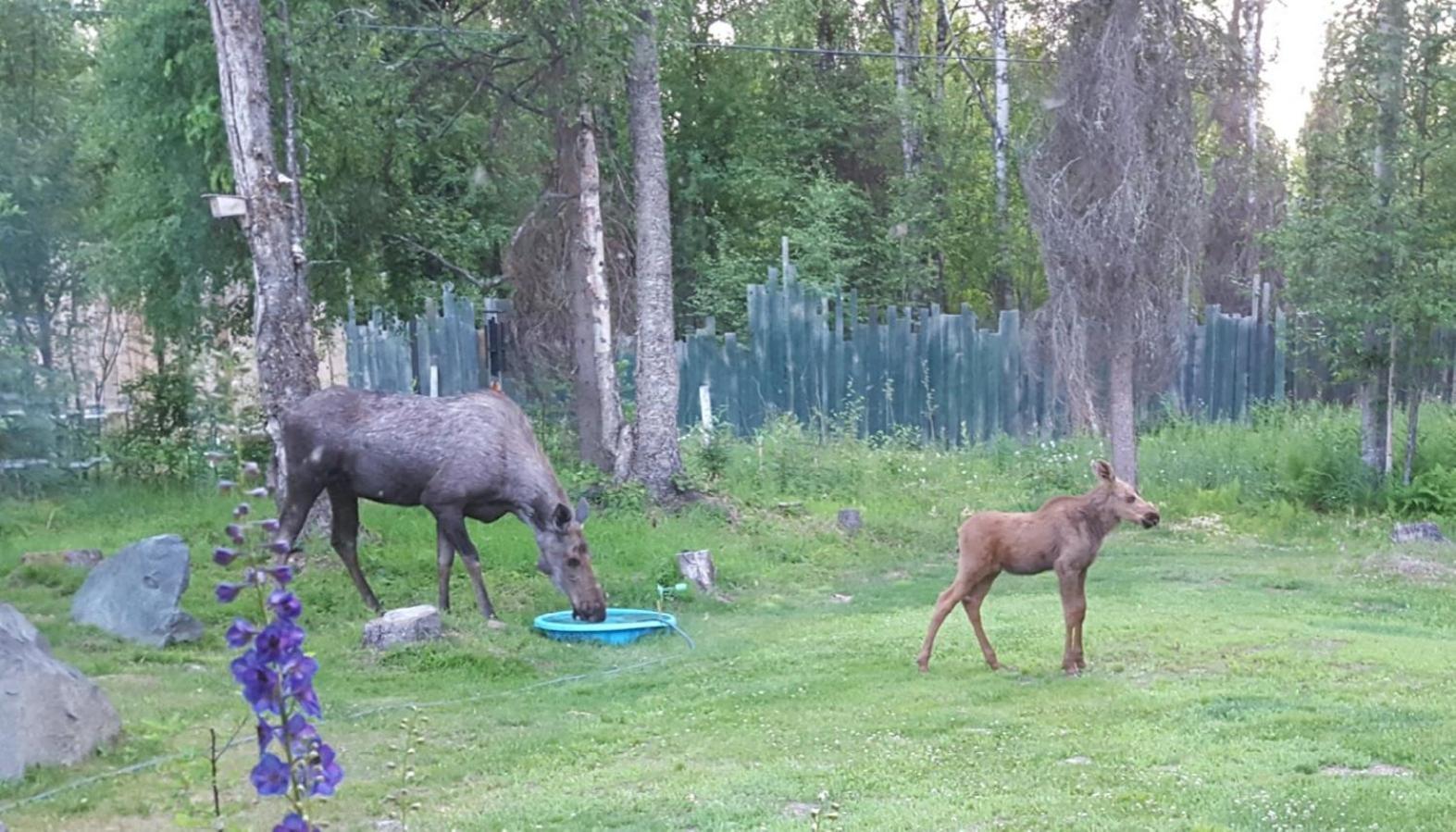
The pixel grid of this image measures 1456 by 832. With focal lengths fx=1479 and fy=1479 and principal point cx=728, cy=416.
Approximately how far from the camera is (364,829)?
6.35 m

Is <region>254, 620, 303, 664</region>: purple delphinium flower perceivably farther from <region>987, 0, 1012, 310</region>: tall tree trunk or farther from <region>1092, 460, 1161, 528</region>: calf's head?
<region>987, 0, 1012, 310</region>: tall tree trunk

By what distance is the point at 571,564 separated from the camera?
1161 centimetres

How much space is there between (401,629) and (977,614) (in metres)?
3.94

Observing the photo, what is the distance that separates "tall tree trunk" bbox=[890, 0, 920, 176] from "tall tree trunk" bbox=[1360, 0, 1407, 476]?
1319cm

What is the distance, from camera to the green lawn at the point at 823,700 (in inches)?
251

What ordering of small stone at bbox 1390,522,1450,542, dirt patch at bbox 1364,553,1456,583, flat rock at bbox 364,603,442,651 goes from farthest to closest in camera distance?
1. small stone at bbox 1390,522,1450,542
2. dirt patch at bbox 1364,553,1456,583
3. flat rock at bbox 364,603,442,651

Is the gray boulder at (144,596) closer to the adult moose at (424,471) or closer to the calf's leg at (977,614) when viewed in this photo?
the adult moose at (424,471)

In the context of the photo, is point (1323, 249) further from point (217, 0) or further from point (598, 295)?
point (217, 0)

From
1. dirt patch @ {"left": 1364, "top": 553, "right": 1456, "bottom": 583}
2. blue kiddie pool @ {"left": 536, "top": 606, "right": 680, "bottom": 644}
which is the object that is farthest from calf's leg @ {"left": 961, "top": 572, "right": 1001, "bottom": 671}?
dirt patch @ {"left": 1364, "top": 553, "right": 1456, "bottom": 583}

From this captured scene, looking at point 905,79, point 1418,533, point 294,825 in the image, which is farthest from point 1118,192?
point 905,79

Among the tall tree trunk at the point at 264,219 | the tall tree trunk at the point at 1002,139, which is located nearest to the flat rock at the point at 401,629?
the tall tree trunk at the point at 264,219

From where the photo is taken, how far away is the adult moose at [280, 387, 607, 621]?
38.9ft

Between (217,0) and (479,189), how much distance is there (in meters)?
9.29

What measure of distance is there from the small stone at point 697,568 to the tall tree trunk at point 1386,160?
8525 mm
